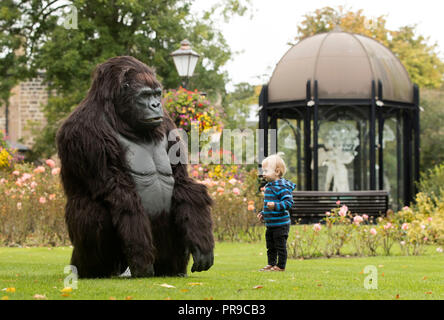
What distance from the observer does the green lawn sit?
477cm

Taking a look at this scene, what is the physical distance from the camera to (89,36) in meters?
26.0

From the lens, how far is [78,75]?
2458 cm

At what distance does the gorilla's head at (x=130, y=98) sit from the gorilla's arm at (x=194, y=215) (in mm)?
393

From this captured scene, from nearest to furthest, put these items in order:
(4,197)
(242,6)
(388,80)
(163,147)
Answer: (163,147)
(4,197)
(388,80)
(242,6)

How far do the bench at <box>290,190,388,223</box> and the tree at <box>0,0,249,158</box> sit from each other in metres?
12.0

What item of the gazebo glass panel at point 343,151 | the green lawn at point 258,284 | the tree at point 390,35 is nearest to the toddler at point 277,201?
the green lawn at point 258,284

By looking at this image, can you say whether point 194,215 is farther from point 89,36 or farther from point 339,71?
point 89,36

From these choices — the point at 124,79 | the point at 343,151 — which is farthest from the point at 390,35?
the point at 124,79

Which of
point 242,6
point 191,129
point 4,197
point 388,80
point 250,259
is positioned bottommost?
point 250,259

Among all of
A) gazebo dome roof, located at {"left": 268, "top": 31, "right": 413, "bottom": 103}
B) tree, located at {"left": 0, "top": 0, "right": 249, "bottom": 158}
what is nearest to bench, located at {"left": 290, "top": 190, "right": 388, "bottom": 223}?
gazebo dome roof, located at {"left": 268, "top": 31, "right": 413, "bottom": 103}

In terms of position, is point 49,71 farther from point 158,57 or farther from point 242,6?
point 242,6

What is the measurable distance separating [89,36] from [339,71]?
1286cm
